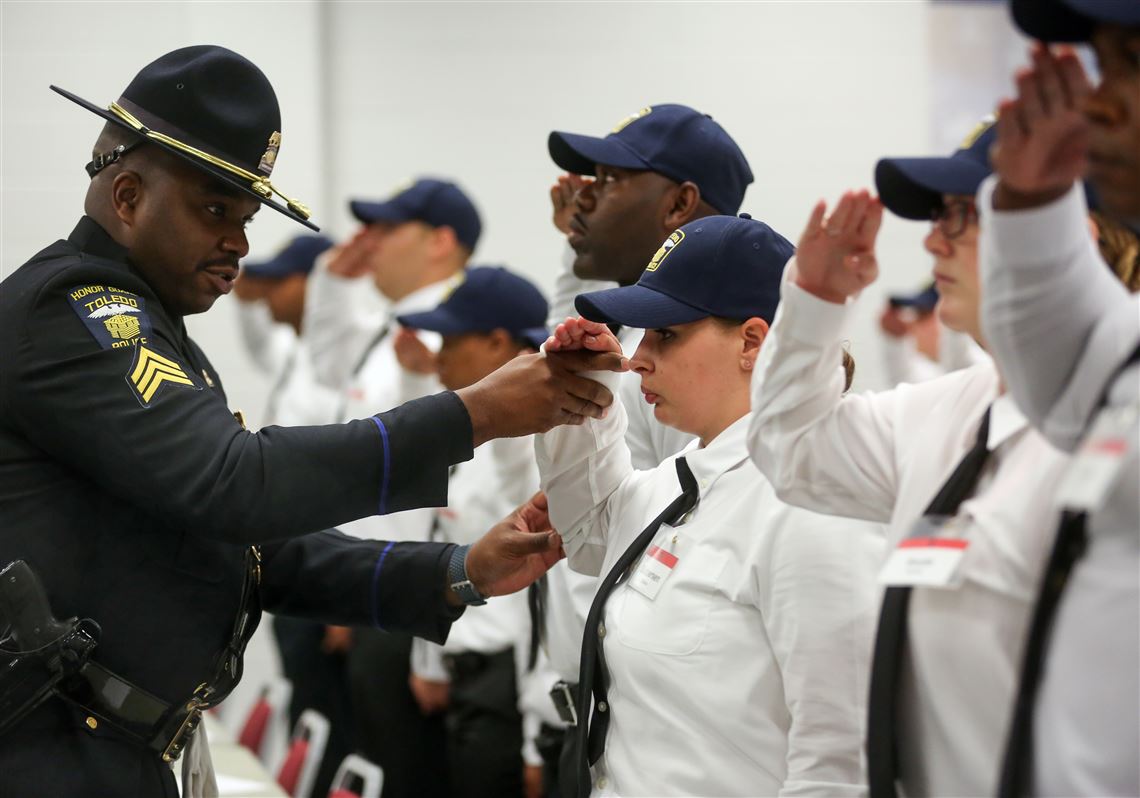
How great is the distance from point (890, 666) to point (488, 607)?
2.61 meters

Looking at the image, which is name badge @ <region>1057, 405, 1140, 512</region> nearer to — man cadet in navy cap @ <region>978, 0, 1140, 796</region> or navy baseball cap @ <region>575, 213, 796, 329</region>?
man cadet in navy cap @ <region>978, 0, 1140, 796</region>

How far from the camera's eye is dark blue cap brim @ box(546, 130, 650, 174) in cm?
299

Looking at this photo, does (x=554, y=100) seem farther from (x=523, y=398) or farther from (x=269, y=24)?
(x=523, y=398)

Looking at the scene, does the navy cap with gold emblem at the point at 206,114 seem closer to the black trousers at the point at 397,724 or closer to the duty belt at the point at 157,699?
the duty belt at the point at 157,699

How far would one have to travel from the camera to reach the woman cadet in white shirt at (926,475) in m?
1.46

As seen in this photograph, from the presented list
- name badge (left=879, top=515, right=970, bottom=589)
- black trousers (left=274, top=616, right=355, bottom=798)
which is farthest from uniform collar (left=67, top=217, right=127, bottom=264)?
black trousers (left=274, top=616, right=355, bottom=798)

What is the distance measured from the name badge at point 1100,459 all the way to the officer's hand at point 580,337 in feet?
3.00

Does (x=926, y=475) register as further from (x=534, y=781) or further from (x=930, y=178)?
(x=534, y=781)

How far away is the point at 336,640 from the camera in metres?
5.22

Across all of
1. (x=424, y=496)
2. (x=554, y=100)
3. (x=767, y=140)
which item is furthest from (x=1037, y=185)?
(x=554, y=100)

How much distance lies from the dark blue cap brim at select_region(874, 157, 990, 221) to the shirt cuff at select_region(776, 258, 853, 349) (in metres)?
0.15

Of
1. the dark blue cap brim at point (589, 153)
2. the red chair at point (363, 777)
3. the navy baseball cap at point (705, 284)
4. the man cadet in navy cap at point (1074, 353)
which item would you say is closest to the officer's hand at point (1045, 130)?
the man cadet in navy cap at point (1074, 353)

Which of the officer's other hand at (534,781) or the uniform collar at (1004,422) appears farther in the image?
the officer's other hand at (534,781)

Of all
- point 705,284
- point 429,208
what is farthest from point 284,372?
point 705,284
